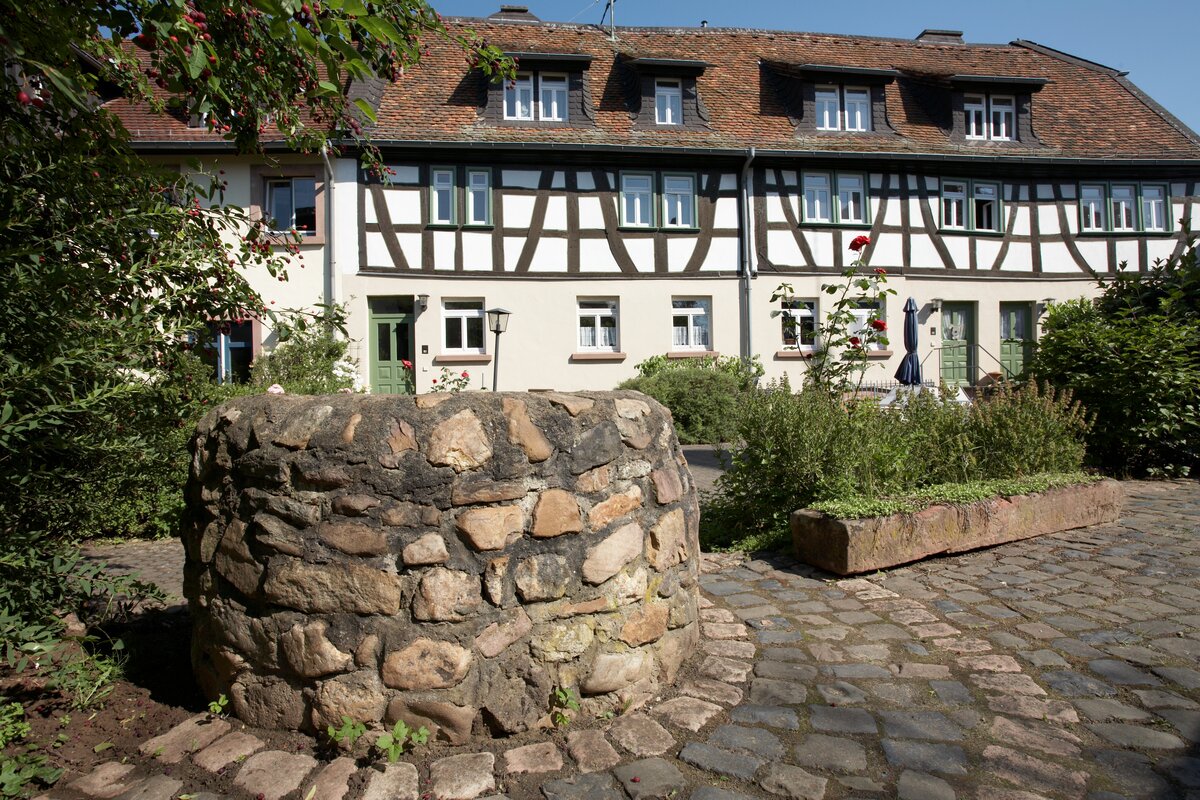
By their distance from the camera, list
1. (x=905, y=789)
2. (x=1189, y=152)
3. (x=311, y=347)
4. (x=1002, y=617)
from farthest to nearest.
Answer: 1. (x=1189, y=152)
2. (x=311, y=347)
3. (x=1002, y=617)
4. (x=905, y=789)

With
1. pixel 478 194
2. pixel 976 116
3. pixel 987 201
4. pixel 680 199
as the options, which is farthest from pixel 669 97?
pixel 987 201

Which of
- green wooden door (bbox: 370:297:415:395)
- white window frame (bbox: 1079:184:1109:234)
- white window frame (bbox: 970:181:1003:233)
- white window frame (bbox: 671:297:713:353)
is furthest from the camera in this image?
white window frame (bbox: 1079:184:1109:234)

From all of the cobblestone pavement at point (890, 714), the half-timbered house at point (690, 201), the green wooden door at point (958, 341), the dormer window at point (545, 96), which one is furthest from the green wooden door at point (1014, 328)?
the cobblestone pavement at point (890, 714)

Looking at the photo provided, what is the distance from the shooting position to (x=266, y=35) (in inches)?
144

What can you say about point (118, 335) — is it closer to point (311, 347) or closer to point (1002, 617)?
point (1002, 617)

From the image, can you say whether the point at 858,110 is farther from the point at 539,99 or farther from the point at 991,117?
the point at 539,99

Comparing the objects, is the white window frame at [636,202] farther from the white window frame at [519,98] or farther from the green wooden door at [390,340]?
the green wooden door at [390,340]

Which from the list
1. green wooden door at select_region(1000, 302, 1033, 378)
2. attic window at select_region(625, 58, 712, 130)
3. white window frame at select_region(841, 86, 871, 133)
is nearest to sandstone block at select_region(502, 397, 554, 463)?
attic window at select_region(625, 58, 712, 130)

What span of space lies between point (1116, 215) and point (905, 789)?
19.8 metres

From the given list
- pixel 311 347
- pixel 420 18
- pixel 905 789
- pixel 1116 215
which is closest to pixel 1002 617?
pixel 905 789

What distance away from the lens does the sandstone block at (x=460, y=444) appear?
7.98ft

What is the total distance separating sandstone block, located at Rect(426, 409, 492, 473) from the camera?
2.43 meters

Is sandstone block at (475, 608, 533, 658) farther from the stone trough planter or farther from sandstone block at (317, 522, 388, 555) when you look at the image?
the stone trough planter

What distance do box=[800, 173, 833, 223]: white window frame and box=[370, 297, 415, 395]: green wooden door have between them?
346 inches
